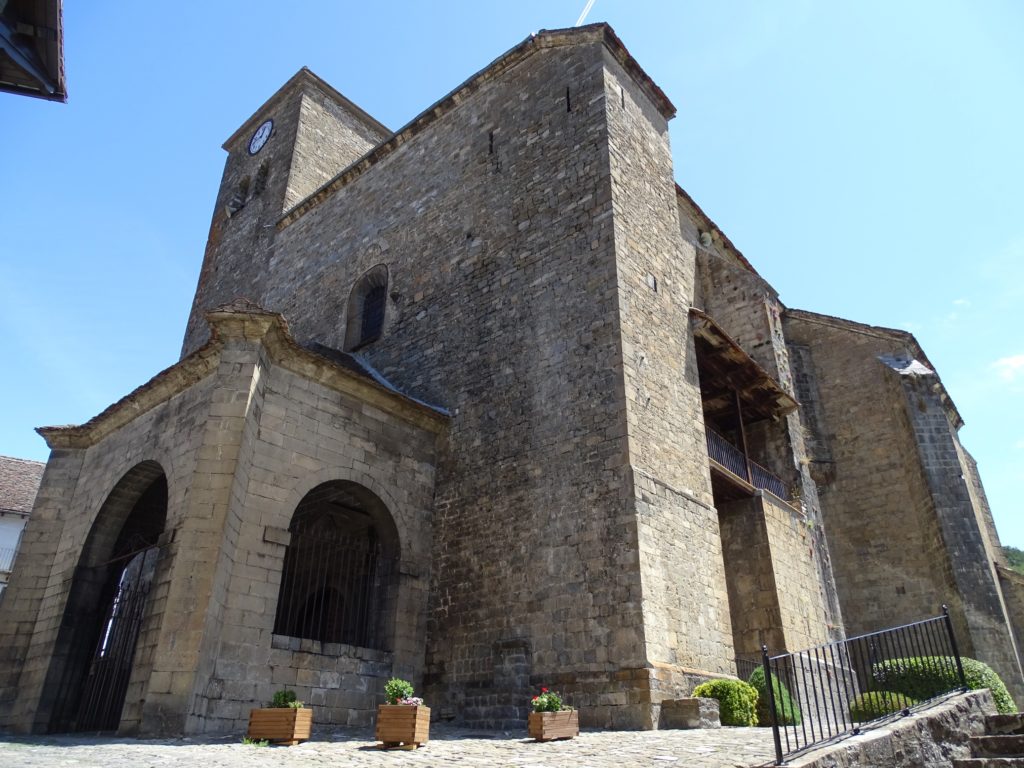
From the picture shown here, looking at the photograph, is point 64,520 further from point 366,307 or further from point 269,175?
point 269,175

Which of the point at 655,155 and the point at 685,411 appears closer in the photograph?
the point at 685,411

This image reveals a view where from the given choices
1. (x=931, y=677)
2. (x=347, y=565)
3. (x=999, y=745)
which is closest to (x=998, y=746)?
(x=999, y=745)

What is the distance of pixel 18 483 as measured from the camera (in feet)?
82.9

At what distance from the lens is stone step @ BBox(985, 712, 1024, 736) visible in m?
6.53

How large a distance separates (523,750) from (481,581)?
3.71 meters

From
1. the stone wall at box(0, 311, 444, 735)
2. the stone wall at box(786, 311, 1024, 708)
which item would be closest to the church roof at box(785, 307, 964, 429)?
the stone wall at box(786, 311, 1024, 708)

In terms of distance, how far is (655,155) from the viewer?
42.5 ft

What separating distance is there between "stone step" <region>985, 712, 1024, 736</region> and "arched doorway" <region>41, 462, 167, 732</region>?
9.12 meters

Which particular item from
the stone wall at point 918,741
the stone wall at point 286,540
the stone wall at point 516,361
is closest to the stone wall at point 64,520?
the stone wall at point 286,540

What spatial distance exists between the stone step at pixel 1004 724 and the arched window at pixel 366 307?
11.2m

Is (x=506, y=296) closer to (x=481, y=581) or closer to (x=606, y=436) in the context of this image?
(x=606, y=436)

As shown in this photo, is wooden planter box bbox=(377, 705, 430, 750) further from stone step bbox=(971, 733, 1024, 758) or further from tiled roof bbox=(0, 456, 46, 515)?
tiled roof bbox=(0, 456, 46, 515)

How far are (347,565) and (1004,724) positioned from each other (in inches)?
314

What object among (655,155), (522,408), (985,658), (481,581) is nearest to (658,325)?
(522,408)
